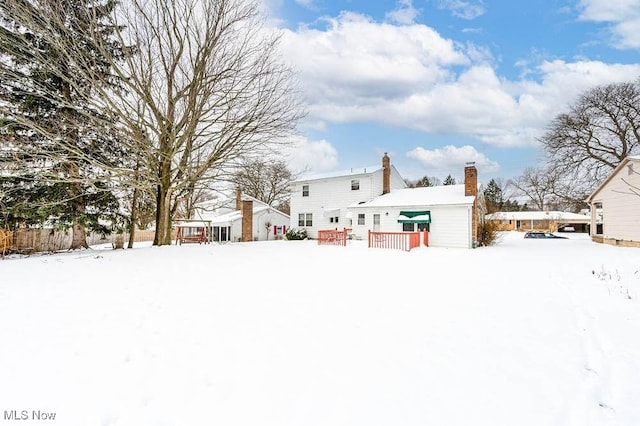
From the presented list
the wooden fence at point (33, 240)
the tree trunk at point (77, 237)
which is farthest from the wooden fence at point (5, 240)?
the tree trunk at point (77, 237)

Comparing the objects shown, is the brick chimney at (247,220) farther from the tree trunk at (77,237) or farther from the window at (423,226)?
the window at (423,226)

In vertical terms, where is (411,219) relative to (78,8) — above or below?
below

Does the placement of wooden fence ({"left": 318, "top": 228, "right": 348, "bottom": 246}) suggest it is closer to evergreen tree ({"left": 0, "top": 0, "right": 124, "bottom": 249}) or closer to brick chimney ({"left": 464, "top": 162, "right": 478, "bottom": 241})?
brick chimney ({"left": 464, "top": 162, "right": 478, "bottom": 241})

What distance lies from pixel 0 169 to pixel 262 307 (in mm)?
11237

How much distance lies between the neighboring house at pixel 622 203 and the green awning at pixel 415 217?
9.43 meters

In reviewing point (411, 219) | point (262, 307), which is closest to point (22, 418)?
point (262, 307)

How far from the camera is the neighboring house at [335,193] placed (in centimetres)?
2448

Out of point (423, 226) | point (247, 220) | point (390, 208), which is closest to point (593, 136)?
point (423, 226)

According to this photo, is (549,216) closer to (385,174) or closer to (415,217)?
(385,174)

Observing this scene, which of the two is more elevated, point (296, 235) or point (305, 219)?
point (305, 219)

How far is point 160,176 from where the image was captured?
1289 cm

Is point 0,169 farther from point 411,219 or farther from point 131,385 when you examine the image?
point 411,219

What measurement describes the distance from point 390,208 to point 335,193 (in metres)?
5.57

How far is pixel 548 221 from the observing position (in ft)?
153
